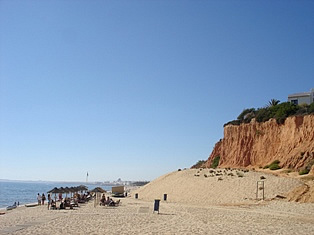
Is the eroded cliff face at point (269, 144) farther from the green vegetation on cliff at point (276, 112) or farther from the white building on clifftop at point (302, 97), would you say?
the white building on clifftop at point (302, 97)

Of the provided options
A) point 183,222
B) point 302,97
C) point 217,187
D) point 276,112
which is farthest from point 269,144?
point 183,222

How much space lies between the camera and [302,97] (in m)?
59.1

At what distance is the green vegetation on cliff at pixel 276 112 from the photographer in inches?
1681

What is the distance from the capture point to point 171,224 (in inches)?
652

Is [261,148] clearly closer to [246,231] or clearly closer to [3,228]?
[246,231]

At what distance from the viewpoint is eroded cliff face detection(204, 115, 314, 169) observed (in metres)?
38.4

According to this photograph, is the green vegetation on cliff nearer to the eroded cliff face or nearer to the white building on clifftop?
the eroded cliff face

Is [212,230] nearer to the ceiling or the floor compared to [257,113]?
nearer to the floor

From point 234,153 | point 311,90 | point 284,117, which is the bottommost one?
point 234,153

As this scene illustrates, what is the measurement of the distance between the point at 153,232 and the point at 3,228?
649 centimetres

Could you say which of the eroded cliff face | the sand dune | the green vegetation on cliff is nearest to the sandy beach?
the sand dune

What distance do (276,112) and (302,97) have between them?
52.9ft

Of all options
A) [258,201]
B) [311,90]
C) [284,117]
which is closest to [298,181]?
[258,201]

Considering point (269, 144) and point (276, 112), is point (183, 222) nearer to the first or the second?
point (269, 144)
